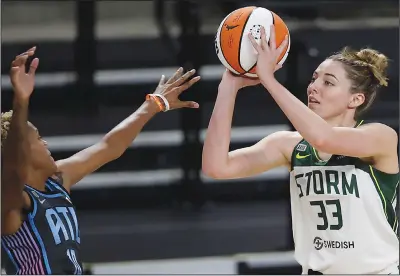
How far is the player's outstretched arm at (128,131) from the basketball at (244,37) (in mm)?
361

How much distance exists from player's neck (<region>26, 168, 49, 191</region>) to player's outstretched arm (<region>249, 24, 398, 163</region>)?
0.86 meters

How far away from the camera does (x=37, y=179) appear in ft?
9.91

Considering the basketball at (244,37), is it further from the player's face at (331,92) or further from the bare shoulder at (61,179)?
the bare shoulder at (61,179)

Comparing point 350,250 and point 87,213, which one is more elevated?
point 350,250

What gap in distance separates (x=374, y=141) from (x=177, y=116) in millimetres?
3308

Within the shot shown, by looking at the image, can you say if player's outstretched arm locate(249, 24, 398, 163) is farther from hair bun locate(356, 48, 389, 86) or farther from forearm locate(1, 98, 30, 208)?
forearm locate(1, 98, 30, 208)

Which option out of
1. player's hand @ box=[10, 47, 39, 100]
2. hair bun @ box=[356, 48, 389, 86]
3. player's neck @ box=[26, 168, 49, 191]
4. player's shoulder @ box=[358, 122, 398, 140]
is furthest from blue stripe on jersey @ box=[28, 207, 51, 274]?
hair bun @ box=[356, 48, 389, 86]

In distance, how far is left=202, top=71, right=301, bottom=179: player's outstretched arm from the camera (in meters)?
2.90

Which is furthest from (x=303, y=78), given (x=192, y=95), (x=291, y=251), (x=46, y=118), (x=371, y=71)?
(x=371, y=71)

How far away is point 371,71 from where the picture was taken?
309 centimetres

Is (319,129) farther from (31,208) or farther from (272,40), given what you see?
(31,208)

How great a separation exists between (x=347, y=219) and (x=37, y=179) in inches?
42.5

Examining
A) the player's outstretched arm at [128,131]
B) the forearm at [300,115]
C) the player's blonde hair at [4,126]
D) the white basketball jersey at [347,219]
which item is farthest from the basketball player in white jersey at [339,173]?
the player's blonde hair at [4,126]

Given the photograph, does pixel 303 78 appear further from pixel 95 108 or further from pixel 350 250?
pixel 350 250
